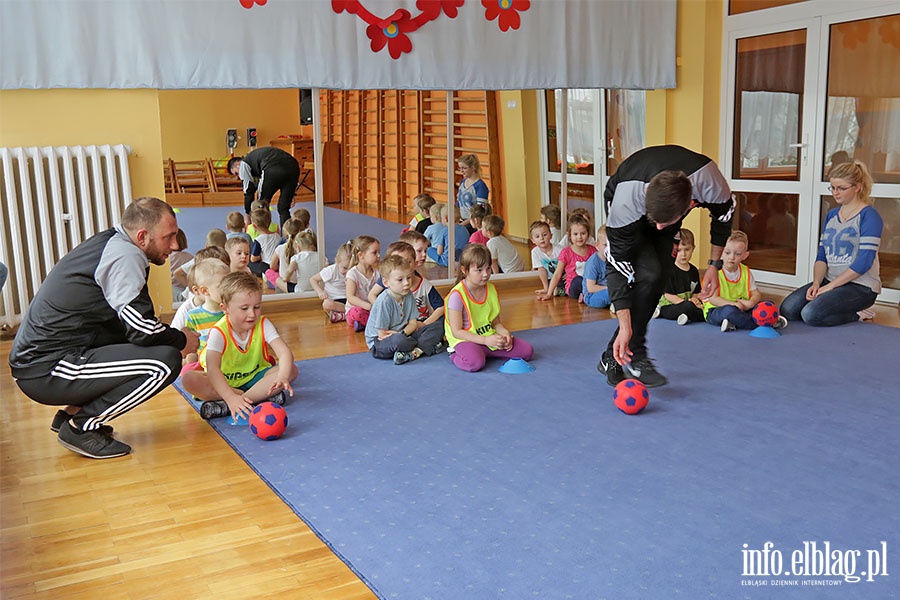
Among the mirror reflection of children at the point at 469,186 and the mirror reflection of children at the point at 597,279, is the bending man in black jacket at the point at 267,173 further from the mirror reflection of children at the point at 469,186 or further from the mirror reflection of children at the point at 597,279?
the mirror reflection of children at the point at 597,279

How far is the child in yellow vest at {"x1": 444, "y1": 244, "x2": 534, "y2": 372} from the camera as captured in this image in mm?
4926

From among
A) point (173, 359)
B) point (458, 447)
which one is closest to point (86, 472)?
point (173, 359)

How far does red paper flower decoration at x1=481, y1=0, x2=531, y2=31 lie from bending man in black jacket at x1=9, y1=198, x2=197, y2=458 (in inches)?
164

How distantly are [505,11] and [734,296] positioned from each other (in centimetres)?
298

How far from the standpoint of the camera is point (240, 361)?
4.27 meters

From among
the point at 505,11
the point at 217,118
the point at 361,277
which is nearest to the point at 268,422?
the point at 361,277

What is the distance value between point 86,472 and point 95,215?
115 inches

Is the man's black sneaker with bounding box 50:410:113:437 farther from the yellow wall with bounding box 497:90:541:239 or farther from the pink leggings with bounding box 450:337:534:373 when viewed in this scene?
the yellow wall with bounding box 497:90:541:239

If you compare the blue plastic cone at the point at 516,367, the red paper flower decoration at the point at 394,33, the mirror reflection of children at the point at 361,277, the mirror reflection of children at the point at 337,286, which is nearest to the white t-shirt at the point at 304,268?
the mirror reflection of children at the point at 337,286

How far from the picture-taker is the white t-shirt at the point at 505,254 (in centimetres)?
765

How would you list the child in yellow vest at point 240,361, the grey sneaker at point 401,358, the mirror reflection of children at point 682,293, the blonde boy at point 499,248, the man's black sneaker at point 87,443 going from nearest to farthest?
the man's black sneaker at point 87,443
the child in yellow vest at point 240,361
the grey sneaker at point 401,358
the mirror reflection of children at point 682,293
the blonde boy at point 499,248

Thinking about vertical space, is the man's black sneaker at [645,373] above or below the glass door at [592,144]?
below

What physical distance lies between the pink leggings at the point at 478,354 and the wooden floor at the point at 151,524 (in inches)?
58.6

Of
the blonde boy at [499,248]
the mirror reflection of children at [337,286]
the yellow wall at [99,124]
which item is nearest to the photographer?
the yellow wall at [99,124]
